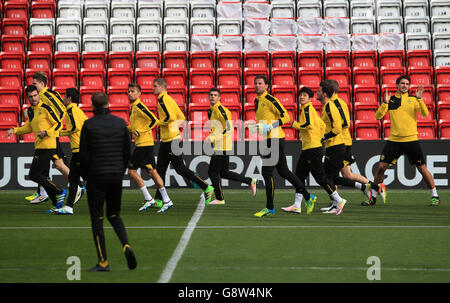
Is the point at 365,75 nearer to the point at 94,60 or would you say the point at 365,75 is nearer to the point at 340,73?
the point at 340,73

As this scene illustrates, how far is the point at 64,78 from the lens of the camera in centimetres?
1803

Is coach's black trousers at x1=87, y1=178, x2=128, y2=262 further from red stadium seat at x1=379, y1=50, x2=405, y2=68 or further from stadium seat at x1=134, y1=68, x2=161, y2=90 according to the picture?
red stadium seat at x1=379, y1=50, x2=405, y2=68

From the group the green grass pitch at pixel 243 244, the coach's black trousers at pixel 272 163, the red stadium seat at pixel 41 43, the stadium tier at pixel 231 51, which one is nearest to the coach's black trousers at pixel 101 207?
the green grass pitch at pixel 243 244

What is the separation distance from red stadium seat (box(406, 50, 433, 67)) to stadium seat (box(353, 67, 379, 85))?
1064 millimetres

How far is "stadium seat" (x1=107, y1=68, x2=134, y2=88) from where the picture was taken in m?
18.0

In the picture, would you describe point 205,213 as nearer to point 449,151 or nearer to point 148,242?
point 148,242

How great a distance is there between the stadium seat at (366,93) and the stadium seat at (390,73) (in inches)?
23.7

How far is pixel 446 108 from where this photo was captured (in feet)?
55.8

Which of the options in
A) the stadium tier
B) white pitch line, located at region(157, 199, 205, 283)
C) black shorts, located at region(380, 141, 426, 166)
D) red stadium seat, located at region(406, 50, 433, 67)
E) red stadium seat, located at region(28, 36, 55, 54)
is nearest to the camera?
white pitch line, located at region(157, 199, 205, 283)

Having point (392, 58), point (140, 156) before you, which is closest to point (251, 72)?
point (392, 58)

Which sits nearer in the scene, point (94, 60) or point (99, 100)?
point (99, 100)

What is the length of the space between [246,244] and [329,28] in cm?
1262

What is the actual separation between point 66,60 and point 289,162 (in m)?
6.75

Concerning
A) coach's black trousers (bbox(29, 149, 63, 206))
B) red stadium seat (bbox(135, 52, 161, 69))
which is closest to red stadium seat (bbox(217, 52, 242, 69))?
red stadium seat (bbox(135, 52, 161, 69))
